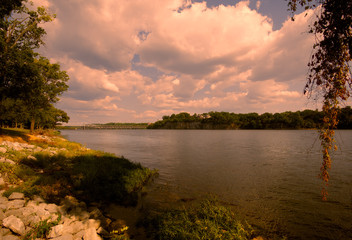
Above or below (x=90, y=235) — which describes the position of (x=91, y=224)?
below

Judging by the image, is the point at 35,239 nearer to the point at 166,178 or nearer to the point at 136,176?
the point at 136,176

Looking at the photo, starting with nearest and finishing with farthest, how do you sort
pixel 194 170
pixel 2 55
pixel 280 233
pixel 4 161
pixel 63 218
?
pixel 63 218, pixel 280 233, pixel 4 161, pixel 2 55, pixel 194 170

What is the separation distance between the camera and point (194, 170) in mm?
20625

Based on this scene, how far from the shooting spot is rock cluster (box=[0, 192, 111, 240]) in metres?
5.82

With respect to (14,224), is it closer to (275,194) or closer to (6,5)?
(275,194)

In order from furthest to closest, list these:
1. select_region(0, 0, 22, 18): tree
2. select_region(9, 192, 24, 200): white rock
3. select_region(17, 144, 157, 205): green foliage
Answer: select_region(0, 0, 22, 18): tree, select_region(17, 144, 157, 205): green foliage, select_region(9, 192, 24, 200): white rock

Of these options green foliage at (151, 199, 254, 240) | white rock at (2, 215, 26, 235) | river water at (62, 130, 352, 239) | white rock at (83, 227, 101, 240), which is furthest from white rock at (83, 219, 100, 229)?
river water at (62, 130, 352, 239)

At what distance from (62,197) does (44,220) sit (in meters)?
3.77

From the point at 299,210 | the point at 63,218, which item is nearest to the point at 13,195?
the point at 63,218

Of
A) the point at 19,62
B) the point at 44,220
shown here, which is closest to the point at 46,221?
the point at 44,220

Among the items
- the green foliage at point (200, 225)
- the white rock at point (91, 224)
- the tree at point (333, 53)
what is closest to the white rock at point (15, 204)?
the white rock at point (91, 224)

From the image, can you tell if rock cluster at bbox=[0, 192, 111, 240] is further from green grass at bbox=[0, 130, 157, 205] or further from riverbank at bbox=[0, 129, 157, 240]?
green grass at bbox=[0, 130, 157, 205]

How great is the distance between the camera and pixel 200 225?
7.82 m

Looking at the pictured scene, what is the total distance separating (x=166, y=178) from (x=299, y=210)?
10.8 metres
